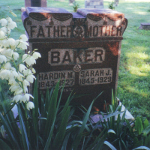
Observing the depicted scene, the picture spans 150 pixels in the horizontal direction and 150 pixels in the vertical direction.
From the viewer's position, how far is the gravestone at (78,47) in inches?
95.8

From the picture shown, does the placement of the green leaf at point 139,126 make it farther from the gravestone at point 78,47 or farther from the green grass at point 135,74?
the green grass at point 135,74

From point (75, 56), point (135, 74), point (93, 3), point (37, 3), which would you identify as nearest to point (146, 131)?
point (75, 56)

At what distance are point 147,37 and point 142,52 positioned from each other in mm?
1753

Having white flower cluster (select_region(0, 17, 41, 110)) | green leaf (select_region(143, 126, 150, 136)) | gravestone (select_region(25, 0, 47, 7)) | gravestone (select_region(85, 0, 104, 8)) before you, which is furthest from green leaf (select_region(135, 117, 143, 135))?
gravestone (select_region(85, 0, 104, 8))

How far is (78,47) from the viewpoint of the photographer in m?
2.62

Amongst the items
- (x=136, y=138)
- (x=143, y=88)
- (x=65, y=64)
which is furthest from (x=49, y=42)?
(x=143, y=88)

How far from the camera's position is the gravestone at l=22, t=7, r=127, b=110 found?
243 cm

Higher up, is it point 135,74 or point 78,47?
point 78,47

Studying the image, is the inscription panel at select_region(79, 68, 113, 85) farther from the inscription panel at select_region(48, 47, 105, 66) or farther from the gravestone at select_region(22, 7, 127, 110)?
the inscription panel at select_region(48, 47, 105, 66)

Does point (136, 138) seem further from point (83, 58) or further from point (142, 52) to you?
point (142, 52)

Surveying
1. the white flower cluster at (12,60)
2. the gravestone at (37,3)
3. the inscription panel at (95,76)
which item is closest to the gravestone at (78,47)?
the inscription panel at (95,76)

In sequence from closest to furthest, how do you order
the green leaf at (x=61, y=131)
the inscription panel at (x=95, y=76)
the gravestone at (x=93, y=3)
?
the green leaf at (x=61, y=131) → the inscription panel at (x=95, y=76) → the gravestone at (x=93, y=3)

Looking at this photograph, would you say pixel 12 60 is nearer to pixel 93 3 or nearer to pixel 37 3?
pixel 37 3

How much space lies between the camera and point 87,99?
2.88 m
